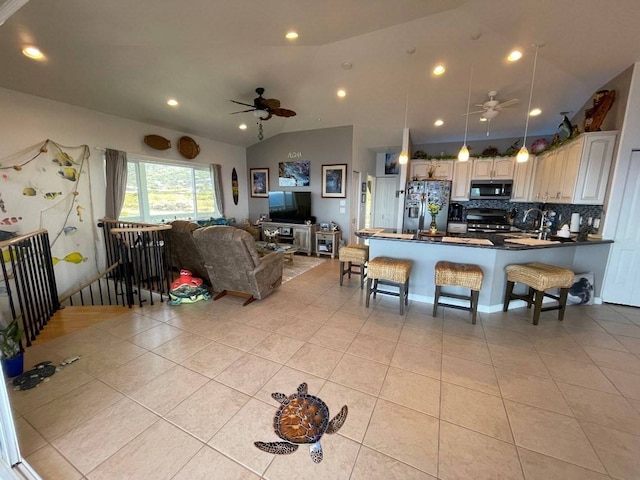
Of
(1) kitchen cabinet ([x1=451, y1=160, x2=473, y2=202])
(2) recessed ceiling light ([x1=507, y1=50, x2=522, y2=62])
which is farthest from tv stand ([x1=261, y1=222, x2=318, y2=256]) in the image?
(2) recessed ceiling light ([x1=507, y1=50, x2=522, y2=62])

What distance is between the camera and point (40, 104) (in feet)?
12.2

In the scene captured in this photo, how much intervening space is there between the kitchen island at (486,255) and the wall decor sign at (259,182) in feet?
13.9

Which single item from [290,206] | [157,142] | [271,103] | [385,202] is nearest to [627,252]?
[385,202]

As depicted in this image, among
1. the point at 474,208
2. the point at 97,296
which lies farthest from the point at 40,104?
the point at 474,208

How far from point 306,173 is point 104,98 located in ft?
13.1

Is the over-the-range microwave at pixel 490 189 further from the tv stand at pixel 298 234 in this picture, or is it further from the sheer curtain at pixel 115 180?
the sheer curtain at pixel 115 180

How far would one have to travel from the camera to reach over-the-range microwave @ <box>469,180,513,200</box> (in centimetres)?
540

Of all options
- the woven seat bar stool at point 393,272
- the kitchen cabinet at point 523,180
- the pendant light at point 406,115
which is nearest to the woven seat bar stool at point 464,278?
the woven seat bar stool at point 393,272

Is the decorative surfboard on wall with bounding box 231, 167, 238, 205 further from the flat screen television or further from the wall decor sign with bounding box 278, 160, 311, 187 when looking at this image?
the wall decor sign with bounding box 278, 160, 311, 187

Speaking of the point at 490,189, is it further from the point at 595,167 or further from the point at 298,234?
the point at 298,234

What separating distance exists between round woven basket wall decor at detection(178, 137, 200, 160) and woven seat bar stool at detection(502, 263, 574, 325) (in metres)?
6.35

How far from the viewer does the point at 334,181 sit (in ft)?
20.4

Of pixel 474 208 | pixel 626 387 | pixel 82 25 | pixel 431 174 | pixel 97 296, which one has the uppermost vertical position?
pixel 82 25

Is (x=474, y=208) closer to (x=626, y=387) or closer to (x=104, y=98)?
(x=626, y=387)
